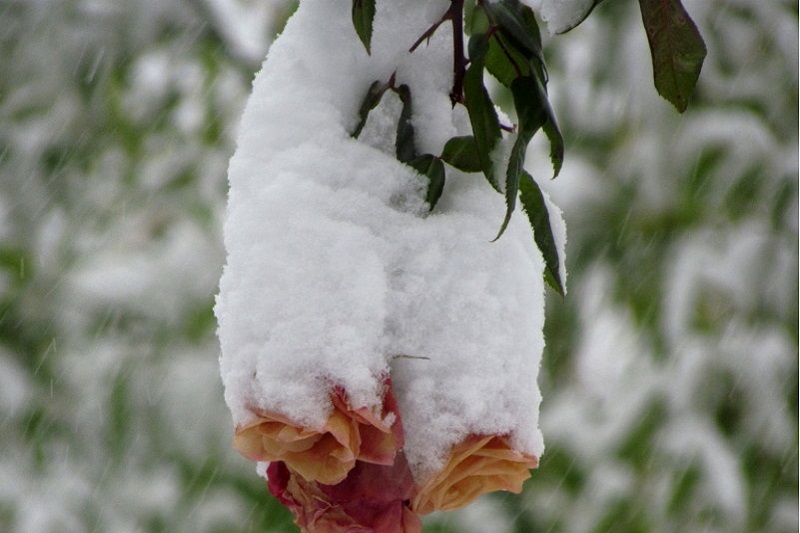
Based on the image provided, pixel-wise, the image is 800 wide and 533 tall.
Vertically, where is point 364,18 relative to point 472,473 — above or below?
above

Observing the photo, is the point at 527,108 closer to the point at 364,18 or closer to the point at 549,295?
the point at 364,18

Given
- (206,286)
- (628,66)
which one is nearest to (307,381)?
(206,286)

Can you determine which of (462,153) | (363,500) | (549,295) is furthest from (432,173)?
(549,295)

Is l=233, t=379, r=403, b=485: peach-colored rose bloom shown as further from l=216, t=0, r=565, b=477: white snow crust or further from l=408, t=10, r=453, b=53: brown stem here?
l=408, t=10, r=453, b=53: brown stem

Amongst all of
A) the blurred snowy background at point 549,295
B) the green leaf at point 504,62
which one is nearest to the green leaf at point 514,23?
the green leaf at point 504,62

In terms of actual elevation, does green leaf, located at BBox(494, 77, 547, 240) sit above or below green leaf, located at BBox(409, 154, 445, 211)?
above

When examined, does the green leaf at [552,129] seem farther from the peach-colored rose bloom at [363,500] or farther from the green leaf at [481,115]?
the peach-colored rose bloom at [363,500]

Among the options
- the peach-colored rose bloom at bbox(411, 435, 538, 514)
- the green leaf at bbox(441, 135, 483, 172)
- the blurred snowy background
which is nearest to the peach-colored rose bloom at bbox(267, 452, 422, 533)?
the peach-colored rose bloom at bbox(411, 435, 538, 514)
